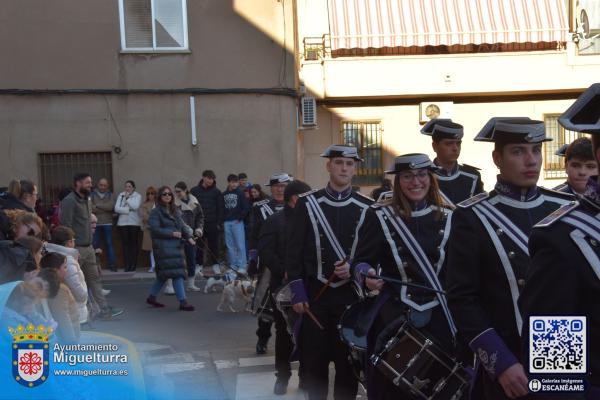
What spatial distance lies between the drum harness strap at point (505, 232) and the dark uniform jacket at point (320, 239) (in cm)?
222

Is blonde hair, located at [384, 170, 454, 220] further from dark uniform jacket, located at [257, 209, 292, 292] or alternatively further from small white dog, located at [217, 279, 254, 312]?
small white dog, located at [217, 279, 254, 312]

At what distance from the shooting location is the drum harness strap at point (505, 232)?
3.35 meters

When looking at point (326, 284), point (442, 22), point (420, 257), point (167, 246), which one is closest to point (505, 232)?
point (420, 257)

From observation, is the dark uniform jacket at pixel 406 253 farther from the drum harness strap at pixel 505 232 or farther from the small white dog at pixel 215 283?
the small white dog at pixel 215 283

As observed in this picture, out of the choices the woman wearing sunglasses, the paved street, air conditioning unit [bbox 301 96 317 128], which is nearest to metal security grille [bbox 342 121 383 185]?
air conditioning unit [bbox 301 96 317 128]

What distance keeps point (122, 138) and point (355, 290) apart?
11.4 m

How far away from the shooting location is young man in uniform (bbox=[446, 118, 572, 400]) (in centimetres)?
326

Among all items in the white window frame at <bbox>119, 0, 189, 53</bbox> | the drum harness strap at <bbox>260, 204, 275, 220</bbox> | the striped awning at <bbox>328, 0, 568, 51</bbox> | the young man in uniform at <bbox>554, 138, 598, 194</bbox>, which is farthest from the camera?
the striped awning at <bbox>328, 0, 568, 51</bbox>

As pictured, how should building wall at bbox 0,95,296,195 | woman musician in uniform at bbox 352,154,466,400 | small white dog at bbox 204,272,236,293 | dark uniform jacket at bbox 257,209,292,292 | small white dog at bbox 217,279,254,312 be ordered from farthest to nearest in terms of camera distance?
building wall at bbox 0,95,296,195 < small white dog at bbox 204,272,236,293 < small white dog at bbox 217,279,254,312 < dark uniform jacket at bbox 257,209,292,292 < woman musician in uniform at bbox 352,154,466,400

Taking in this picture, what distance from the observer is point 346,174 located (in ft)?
19.6

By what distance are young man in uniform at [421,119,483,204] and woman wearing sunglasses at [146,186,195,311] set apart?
6098 millimetres

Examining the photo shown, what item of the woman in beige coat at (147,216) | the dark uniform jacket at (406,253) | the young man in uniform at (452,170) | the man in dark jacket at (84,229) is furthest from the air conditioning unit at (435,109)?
the dark uniform jacket at (406,253)

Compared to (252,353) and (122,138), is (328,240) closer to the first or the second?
(252,353)

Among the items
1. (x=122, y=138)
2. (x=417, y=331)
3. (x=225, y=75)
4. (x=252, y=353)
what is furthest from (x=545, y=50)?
(x=417, y=331)
